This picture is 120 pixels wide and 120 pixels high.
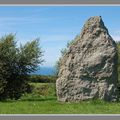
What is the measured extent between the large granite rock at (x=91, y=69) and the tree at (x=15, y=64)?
3.30m

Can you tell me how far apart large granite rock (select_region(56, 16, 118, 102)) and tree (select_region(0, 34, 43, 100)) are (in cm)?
330

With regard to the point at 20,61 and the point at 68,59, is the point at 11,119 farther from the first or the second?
the point at 20,61

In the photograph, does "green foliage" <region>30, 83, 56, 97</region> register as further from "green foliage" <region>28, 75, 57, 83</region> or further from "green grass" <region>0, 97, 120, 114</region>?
"green grass" <region>0, 97, 120, 114</region>

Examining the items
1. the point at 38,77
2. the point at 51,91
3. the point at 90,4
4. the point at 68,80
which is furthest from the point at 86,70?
the point at 38,77

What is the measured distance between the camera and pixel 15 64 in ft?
58.6

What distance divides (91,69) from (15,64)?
4.04 m

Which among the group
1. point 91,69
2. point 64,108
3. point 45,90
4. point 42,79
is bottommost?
point 64,108

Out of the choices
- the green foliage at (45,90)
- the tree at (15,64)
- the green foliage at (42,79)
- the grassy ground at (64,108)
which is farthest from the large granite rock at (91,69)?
the green foliage at (42,79)

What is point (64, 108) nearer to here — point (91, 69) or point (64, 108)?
point (64, 108)

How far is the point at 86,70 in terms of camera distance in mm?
14586

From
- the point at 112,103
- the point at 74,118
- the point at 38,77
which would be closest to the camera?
the point at 74,118

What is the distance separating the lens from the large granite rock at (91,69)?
47.5 feet

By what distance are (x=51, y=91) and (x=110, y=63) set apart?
24.4ft

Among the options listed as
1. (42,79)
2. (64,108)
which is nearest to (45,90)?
(42,79)
